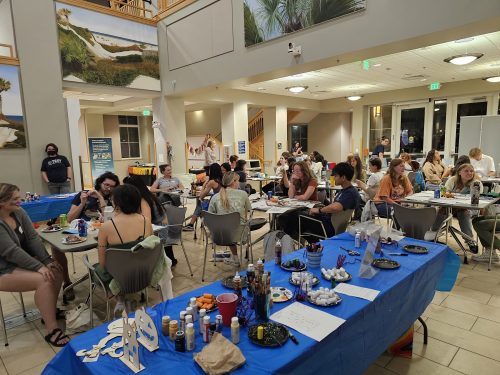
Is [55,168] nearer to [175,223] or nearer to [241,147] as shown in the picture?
[175,223]

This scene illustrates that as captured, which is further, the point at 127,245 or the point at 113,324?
the point at 127,245

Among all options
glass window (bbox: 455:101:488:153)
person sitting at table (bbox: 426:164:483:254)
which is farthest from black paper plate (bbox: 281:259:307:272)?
glass window (bbox: 455:101:488:153)

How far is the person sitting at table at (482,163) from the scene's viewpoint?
256 inches

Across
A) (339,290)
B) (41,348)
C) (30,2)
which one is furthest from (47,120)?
(339,290)

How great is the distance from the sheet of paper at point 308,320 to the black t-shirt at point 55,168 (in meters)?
6.48

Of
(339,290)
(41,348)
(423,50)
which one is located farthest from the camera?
(423,50)

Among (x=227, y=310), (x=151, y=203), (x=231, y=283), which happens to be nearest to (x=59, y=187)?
(x=151, y=203)

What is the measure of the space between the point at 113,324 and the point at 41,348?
1.60 m

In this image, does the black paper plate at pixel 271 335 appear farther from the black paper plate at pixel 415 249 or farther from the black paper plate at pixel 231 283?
the black paper plate at pixel 415 249

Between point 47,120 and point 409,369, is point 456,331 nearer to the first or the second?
point 409,369

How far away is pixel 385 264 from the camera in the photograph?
2.13 m

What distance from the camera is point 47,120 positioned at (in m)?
6.76

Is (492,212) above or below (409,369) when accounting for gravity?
above

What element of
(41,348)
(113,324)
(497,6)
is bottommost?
A: (41,348)
